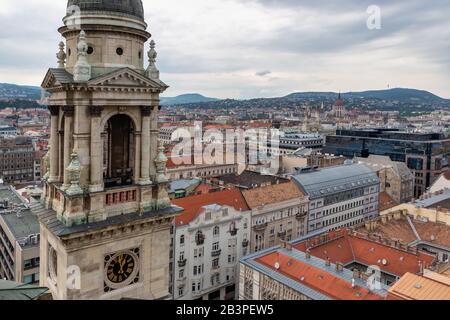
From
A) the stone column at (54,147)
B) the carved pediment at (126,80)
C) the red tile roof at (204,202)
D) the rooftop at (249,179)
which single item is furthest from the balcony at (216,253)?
the carved pediment at (126,80)

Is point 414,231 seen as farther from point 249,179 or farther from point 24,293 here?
point 24,293

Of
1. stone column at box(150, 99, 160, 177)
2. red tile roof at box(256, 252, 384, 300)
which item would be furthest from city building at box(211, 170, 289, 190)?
stone column at box(150, 99, 160, 177)

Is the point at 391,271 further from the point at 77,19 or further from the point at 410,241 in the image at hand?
the point at 77,19

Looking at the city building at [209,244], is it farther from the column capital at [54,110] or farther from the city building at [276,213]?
the column capital at [54,110]

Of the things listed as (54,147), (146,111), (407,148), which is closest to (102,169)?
(54,147)

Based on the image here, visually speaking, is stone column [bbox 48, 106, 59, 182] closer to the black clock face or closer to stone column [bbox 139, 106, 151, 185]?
stone column [bbox 139, 106, 151, 185]

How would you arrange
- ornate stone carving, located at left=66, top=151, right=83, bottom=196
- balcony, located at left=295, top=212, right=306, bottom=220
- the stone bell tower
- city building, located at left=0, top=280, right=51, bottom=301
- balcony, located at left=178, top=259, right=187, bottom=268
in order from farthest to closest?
balcony, located at left=295, top=212, right=306, bottom=220
balcony, located at left=178, top=259, right=187, bottom=268
the stone bell tower
city building, located at left=0, top=280, right=51, bottom=301
ornate stone carving, located at left=66, top=151, right=83, bottom=196
